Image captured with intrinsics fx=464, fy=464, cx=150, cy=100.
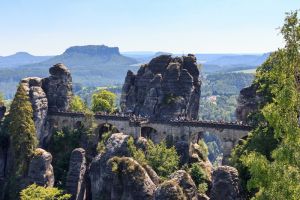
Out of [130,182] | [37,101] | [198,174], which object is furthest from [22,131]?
[130,182]

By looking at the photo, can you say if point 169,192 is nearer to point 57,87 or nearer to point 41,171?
point 41,171

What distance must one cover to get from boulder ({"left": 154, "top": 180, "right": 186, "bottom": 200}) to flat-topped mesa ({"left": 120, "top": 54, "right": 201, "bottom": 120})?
5249cm

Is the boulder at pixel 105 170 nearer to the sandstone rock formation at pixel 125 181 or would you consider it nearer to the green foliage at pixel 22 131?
the sandstone rock formation at pixel 125 181

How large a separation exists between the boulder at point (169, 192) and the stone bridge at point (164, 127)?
4615cm

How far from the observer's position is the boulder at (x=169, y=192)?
3388 centimetres

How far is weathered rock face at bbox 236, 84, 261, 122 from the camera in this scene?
81.4 meters

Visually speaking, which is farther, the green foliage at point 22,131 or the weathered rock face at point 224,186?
the green foliage at point 22,131

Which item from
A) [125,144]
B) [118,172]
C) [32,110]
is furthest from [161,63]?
[118,172]

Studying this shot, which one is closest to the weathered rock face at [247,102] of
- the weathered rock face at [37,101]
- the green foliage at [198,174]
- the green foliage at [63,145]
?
the green foliage at [198,174]

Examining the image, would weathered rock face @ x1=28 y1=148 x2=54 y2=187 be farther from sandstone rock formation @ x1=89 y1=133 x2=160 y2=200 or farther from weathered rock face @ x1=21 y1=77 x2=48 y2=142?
sandstone rock formation @ x1=89 y1=133 x2=160 y2=200

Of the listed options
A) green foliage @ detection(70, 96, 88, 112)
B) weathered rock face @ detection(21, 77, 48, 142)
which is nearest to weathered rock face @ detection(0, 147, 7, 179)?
weathered rock face @ detection(21, 77, 48, 142)

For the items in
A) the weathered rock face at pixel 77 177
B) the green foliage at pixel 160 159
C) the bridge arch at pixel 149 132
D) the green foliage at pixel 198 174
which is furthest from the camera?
the bridge arch at pixel 149 132

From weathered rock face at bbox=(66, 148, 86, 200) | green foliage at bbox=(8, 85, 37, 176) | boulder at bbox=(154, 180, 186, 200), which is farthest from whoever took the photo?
green foliage at bbox=(8, 85, 37, 176)

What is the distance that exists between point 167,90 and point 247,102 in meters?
15.5
